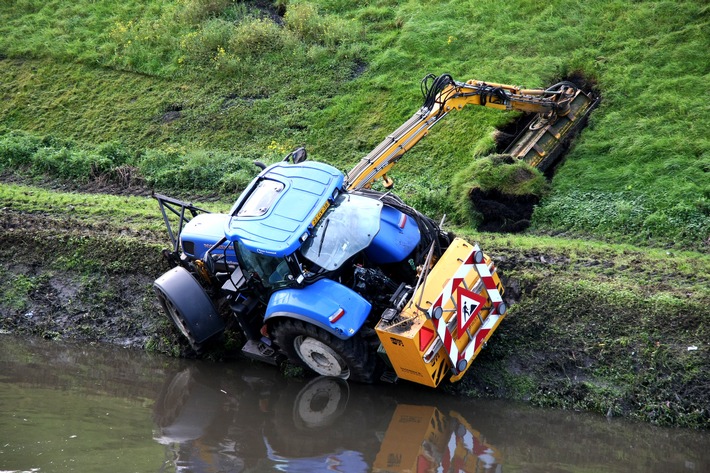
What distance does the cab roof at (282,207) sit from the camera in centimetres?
906

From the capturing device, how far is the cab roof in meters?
9.06

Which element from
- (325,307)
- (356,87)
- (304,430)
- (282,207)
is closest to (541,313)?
(325,307)

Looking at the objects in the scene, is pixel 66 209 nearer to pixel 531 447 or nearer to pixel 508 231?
pixel 508 231

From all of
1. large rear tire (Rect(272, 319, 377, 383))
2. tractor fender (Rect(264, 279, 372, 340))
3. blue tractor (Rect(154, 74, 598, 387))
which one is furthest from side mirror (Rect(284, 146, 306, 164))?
large rear tire (Rect(272, 319, 377, 383))

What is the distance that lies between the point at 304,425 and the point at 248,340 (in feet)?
5.13

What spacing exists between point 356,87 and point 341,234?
31.0 ft

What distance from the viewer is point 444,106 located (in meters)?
12.3

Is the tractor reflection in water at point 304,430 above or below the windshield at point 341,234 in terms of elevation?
below

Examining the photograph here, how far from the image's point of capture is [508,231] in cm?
1305

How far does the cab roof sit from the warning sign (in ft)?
6.13

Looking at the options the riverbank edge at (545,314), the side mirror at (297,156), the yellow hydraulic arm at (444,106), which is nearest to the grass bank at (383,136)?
the riverbank edge at (545,314)

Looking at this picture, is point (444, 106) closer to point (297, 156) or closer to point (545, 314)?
point (297, 156)

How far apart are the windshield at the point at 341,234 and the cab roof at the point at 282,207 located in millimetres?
161

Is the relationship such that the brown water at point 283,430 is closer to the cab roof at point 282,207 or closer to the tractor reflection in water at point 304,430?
the tractor reflection in water at point 304,430
